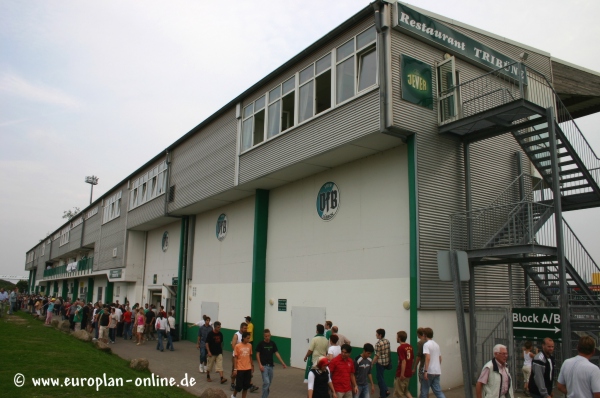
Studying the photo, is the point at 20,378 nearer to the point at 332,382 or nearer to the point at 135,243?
the point at 332,382

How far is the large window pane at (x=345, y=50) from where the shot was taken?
47.7 ft

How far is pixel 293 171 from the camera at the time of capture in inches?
669

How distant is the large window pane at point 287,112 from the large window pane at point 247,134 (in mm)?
2232

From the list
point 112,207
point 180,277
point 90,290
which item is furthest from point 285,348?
point 90,290

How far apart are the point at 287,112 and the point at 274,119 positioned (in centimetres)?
55

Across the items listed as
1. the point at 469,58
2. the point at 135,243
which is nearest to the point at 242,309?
the point at 469,58

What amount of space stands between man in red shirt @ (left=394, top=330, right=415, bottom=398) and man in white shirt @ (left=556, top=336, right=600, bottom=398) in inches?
200

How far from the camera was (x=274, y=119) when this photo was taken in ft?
58.4

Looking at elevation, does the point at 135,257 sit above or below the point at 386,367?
above

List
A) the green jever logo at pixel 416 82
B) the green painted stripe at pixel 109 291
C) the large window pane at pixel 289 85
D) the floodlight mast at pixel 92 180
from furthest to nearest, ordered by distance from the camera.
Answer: the floodlight mast at pixel 92 180 < the green painted stripe at pixel 109 291 < the large window pane at pixel 289 85 < the green jever logo at pixel 416 82

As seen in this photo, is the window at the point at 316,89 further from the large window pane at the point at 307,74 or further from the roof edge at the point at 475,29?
the roof edge at the point at 475,29

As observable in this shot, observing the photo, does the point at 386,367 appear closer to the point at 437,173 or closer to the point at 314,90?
the point at 437,173

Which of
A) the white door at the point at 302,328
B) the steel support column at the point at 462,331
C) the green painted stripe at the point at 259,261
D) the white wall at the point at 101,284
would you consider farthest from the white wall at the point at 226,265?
the white wall at the point at 101,284

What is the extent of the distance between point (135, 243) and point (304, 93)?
2088 centimetres
